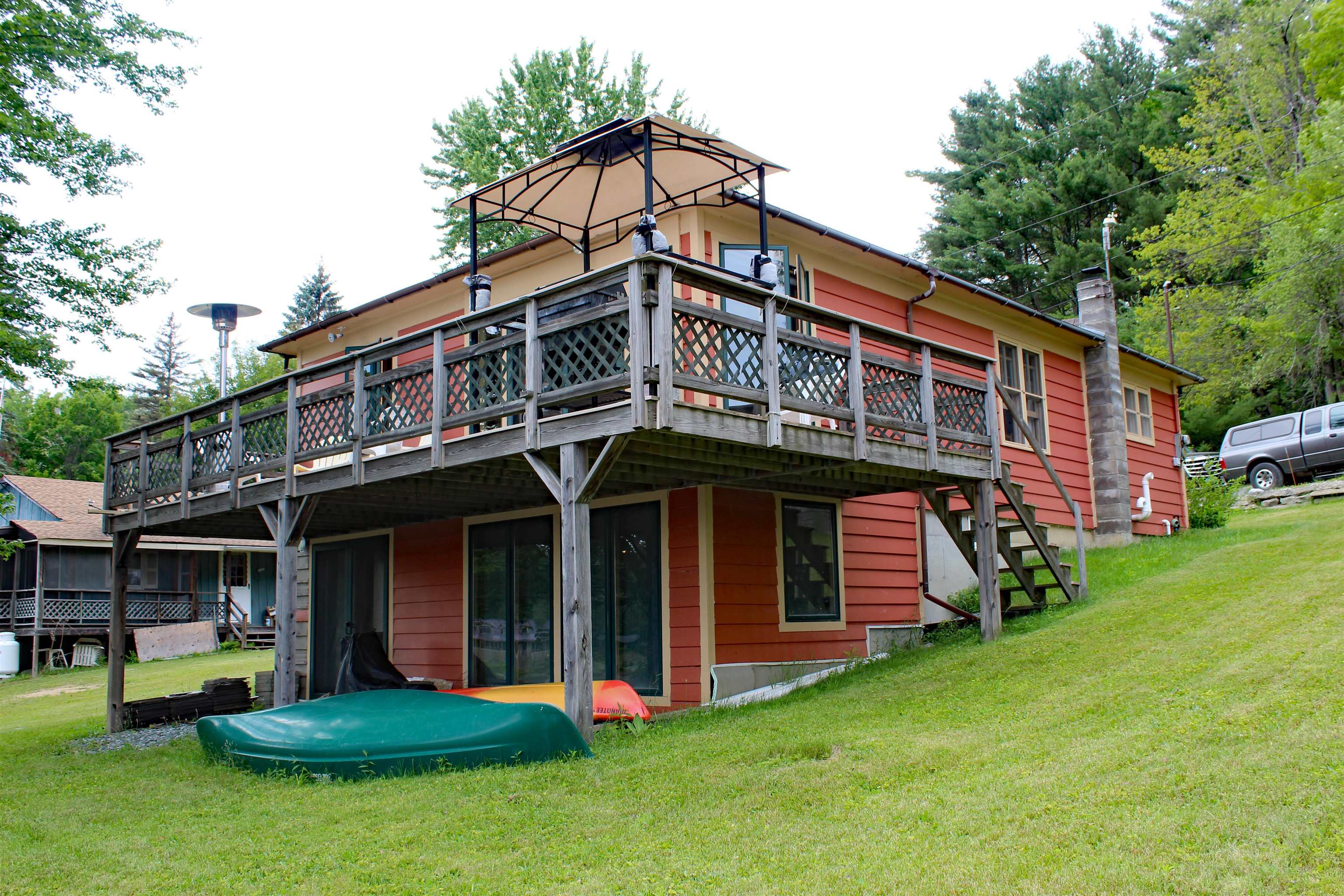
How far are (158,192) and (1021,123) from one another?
93.8 ft

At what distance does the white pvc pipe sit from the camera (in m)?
16.8

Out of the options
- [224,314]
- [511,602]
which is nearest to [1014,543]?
[511,602]

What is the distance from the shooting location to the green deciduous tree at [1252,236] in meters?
25.4

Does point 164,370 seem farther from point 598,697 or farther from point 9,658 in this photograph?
point 598,697

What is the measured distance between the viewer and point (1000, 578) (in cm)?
1312

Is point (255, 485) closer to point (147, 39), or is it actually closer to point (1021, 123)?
point (147, 39)

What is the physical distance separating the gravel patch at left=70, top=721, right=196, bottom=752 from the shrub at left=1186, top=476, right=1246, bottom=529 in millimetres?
16435

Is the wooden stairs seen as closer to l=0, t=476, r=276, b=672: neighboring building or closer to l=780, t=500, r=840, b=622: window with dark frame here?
l=780, t=500, r=840, b=622: window with dark frame

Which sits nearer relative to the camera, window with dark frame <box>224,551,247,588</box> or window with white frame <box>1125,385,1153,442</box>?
window with white frame <box>1125,385,1153,442</box>

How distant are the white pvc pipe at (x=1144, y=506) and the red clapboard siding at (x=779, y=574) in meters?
5.97

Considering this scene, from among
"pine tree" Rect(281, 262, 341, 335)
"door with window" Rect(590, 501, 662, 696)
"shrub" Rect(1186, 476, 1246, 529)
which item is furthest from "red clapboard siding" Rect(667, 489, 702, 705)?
"pine tree" Rect(281, 262, 341, 335)

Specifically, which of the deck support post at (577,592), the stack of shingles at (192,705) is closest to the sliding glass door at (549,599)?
the deck support post at (577,592)

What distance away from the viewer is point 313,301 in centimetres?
5453

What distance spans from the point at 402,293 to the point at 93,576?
21.1m
